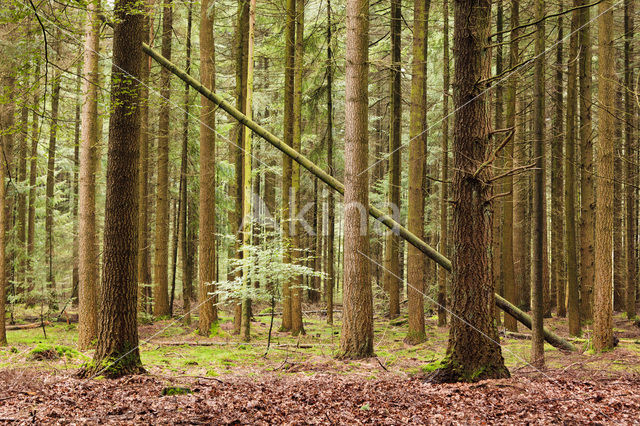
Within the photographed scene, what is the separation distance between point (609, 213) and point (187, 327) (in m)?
13.1

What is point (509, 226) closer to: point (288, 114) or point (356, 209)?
point (356, 209)

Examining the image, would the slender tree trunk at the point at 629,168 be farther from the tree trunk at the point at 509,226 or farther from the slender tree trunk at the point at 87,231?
the slender tree trunk at the point at 87,231

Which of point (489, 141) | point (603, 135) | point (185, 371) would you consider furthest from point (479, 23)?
point (185, 371)

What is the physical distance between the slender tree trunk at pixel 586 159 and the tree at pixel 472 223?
576cm

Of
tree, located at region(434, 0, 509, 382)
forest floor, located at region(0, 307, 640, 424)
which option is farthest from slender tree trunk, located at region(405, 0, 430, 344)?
tree, located at region(434, 0, 509, 382)

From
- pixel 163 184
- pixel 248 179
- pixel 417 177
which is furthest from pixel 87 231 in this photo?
pixel 417 177

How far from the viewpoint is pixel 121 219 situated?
6949 mm

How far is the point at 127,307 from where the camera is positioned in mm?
7004

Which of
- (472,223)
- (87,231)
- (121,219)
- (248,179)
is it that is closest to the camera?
(472,223)

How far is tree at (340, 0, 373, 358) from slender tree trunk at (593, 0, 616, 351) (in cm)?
521

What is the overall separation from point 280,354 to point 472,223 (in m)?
6.36

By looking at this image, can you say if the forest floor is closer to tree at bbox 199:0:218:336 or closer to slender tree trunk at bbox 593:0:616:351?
slender tree trunk at bbox 593:0:616:351

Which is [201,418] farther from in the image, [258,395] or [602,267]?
[602,267]

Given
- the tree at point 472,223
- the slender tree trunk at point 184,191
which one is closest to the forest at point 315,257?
the tree at point 472,223
